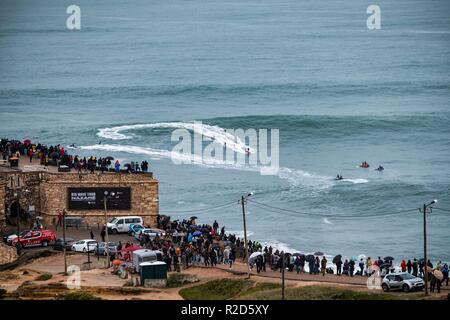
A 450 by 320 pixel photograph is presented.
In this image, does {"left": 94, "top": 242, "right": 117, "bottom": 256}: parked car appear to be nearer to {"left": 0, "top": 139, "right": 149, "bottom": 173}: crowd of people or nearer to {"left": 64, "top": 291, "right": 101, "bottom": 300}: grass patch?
{"left": 0, "top": 139, "right": 149, "bottom": 173}: crowd of people

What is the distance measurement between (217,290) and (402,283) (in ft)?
28.3

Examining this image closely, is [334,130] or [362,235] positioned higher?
[334,130]

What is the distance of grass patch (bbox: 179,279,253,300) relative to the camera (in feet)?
206

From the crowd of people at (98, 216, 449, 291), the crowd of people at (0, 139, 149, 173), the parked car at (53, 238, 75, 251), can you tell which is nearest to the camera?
the crowd of people at (98, 216, 449, 291)

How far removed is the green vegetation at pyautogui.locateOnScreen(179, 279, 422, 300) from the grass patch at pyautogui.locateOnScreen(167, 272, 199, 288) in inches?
47.5

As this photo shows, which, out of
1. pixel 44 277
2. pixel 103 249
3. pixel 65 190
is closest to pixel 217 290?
pixel 44 277

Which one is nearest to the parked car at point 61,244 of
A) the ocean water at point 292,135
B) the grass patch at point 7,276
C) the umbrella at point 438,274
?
the grass patch at point 7,276

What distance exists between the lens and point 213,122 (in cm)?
14212

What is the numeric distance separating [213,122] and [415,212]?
153ft

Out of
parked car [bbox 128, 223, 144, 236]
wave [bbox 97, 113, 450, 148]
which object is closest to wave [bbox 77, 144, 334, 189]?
wave [bbox 97, 113, 450, 148]

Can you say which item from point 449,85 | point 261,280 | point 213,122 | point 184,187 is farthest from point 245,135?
point 261,280

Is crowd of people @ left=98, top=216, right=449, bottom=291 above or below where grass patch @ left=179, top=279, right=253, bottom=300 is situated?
above

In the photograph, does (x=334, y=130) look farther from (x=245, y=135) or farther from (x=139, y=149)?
(x=139, y=149)

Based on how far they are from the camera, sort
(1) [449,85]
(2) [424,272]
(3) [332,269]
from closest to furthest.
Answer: (2) [424,272], (3) [332,269], (1) [449,85]
